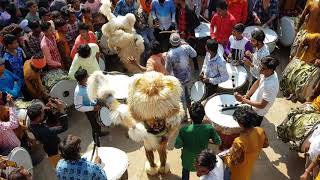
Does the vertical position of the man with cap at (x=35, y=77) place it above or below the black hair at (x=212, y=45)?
below

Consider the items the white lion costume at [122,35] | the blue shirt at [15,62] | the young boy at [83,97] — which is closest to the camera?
the young boy at [83,97]

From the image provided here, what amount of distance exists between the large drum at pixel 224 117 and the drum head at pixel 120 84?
1584 mm

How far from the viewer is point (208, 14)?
9.72m

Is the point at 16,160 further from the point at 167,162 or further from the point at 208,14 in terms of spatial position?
the point at 208,14

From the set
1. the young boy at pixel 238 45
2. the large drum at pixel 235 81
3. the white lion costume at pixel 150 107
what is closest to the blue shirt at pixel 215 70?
the large drum at pixel 235 81

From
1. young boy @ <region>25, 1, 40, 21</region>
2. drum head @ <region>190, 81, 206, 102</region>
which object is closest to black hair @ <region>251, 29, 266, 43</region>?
drum head @ <region>190, 81, 206, 102</region>

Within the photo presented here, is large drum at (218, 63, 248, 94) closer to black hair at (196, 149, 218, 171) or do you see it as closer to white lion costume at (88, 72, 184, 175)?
white lion costume at (88, 72, 184, 175)

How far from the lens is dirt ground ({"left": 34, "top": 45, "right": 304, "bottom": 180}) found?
646 centimetres

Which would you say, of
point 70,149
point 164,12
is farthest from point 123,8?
point 70,149

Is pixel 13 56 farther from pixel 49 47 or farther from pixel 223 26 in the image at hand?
pixel 223 26

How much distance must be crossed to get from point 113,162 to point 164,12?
4.24 meters

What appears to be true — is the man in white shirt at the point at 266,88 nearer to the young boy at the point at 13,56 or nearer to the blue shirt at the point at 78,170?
the blue shirt at the point at 78,170

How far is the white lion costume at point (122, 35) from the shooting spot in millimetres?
7688

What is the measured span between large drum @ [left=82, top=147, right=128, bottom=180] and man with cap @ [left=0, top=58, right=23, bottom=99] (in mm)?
2075
